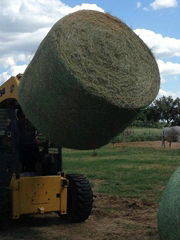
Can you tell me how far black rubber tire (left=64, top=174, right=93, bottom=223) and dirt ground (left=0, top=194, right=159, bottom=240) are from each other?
0.16m

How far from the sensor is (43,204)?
25.3 feet

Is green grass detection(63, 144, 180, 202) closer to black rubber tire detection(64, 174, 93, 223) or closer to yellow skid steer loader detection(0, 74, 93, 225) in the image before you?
black rubber tire detection(64, 174, 93, 223)

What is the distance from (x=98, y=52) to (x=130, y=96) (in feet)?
1.90

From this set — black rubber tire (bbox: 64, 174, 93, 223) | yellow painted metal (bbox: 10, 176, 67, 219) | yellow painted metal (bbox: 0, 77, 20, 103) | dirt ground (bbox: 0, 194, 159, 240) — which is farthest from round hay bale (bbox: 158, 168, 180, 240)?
black rubber tire (bbox: 64, 174, 93, 223)

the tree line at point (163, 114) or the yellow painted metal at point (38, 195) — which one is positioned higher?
the tree line at point (163, 114)

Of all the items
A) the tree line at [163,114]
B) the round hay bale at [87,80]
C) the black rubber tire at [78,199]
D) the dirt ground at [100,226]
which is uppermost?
the tree line at [163,114]

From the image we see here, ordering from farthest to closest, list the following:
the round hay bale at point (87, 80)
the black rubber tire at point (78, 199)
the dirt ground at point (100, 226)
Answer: the black rubber tire at point (78, 199) < the dirt ground at point (100, 226) < the round hay bale at point (87, 80)

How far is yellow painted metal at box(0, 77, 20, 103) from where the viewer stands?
6.93m

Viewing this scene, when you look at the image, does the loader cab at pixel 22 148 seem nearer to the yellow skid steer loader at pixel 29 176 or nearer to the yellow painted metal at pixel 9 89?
the yellow skid steer loader at pixel 29 176

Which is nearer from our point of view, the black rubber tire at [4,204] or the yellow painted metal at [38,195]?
the black rubber tire at [4,204]

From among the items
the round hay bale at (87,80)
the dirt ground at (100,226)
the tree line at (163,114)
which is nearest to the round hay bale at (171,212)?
the round hay bale at (87,80)

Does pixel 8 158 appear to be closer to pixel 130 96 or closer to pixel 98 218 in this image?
pixel 98 218

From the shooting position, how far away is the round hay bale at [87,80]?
511 centimetres

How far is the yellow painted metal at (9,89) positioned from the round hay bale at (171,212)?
2.90 metres
